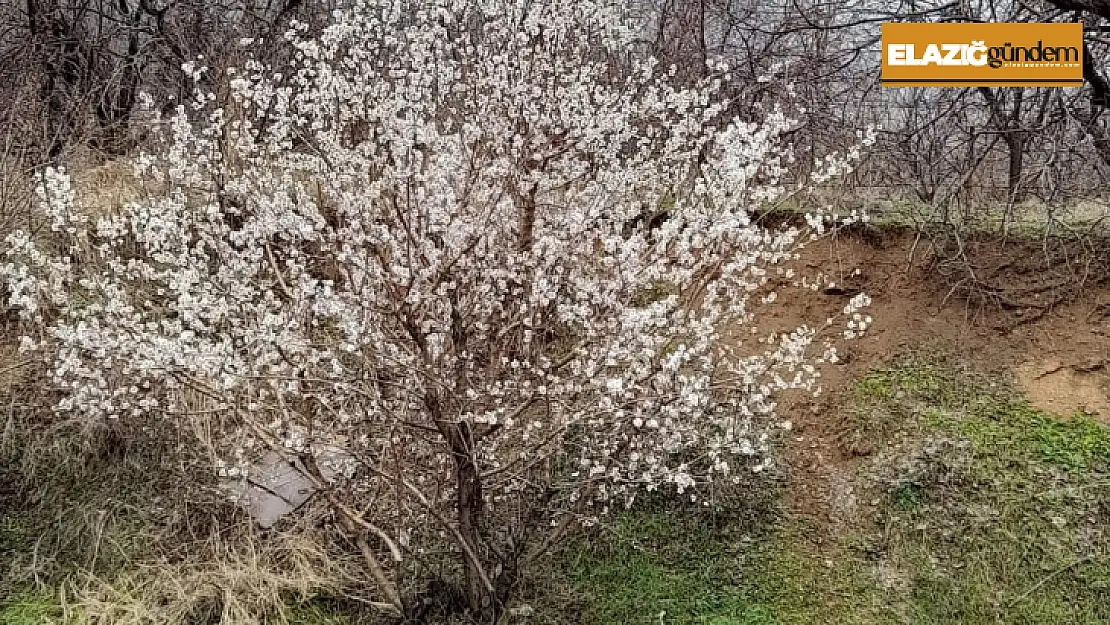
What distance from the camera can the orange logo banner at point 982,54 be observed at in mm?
4660

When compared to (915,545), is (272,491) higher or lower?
higher

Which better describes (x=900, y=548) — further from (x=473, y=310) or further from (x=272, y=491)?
(x=272, y=491)

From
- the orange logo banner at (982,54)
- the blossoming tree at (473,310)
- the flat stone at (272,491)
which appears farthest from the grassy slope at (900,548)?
the orange logo banner at (982,54)

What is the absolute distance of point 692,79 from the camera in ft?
19.8

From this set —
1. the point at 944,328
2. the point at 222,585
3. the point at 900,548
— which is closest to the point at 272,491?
the point at 222,585

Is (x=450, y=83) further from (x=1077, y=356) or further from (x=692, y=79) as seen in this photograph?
(x=1077, y=356)

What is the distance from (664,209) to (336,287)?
2386mm

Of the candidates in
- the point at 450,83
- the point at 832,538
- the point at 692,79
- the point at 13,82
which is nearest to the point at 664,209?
the point at 692,79

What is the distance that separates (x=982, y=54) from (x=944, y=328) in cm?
158

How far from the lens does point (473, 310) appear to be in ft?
11.5

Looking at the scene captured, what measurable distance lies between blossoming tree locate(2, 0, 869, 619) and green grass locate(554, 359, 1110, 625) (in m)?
0.35

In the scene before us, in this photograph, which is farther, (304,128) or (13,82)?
(13,82)

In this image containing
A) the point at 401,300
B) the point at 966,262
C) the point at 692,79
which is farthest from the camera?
the point at 692,79

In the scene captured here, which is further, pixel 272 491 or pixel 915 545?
pixel 272 491
